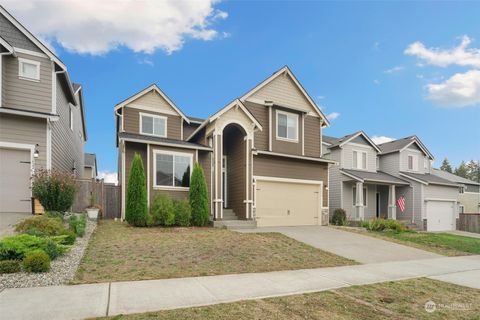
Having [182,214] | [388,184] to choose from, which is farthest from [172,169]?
[388,184]

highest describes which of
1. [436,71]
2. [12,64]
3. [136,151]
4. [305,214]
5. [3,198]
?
[436,71]

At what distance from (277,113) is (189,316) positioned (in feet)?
49.6

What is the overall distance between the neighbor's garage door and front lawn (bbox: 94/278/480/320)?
34.9ft

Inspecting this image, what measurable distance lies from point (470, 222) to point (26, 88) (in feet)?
105

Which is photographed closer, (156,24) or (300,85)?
(156,24)

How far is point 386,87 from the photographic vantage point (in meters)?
19.5

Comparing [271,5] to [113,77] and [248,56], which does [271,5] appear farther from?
[113,77]

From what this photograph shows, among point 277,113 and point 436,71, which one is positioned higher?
point 436,71

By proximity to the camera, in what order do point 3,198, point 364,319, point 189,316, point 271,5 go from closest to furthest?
1. point 189,316
2. point 364,319
3. point 3,198
4. point 271,5

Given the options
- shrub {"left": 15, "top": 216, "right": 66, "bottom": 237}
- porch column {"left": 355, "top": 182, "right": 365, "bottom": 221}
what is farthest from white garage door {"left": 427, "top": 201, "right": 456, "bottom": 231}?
shrub {"left": 15, "top": 216, "right": 66, "bottom": 237}

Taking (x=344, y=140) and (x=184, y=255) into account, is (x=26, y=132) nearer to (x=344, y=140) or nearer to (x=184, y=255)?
(x=184, y=255)

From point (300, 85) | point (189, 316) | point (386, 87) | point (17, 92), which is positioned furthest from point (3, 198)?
point (386, 87)

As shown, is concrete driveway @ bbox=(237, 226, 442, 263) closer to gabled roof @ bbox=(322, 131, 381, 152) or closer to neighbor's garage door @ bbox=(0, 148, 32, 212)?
neighbor's garage door @ bbox=(0, 148, 32, 212)

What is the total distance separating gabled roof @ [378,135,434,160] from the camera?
26703mm
